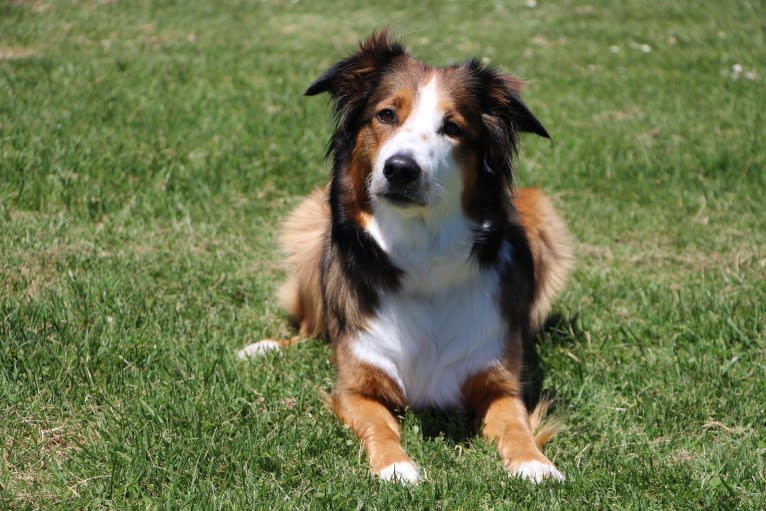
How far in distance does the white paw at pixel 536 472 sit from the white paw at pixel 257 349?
1.55 meters

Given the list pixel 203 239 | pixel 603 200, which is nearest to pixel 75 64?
pixel 203 239

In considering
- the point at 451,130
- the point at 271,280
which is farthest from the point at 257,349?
the point at 451,130

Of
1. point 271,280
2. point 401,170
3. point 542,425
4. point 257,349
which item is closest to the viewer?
point 401,170

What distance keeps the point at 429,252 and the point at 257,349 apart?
1.20m

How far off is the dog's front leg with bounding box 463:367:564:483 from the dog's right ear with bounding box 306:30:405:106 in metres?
1.43

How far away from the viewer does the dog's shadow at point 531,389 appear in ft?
12.8

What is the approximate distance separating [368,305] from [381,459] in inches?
30.7

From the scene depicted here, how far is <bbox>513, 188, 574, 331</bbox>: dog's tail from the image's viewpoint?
4.81 m

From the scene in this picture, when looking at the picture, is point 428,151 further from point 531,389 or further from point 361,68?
point 531,389

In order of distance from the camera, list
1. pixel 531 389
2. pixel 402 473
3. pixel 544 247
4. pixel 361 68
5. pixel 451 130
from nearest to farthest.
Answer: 1. pixel 402 473
2. pixel 451 130
3. pixel 361 68
4. pixel 531 389
5. pixel 544 247

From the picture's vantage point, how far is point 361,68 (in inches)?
158

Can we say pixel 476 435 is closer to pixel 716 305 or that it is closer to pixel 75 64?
pixel 716 305

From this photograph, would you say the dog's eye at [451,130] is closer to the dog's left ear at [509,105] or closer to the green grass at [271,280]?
the dog's left ear at [509,105]

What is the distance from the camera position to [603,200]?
675cm
